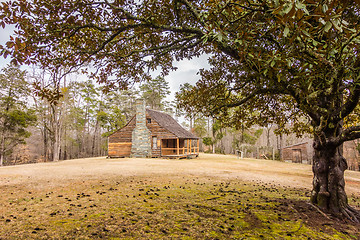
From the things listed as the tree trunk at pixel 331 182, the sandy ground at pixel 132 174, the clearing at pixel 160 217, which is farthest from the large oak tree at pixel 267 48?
the sandy ground at pixel 132 174

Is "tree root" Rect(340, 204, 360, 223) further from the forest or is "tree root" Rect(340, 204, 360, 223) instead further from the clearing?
the forest

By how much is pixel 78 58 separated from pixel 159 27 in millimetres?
2271

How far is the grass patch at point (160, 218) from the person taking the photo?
2951 millimetres

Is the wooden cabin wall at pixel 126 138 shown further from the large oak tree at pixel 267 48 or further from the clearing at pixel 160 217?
the clearing at pixel 160 217

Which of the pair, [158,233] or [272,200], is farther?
[272,200]

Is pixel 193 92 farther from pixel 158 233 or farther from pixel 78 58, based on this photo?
pixel 158 233

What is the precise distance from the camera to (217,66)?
6898mm

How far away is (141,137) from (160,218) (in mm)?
20041

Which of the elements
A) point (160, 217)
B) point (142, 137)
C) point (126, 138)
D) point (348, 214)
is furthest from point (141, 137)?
point (348, 214)

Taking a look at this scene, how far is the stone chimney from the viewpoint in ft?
75.2

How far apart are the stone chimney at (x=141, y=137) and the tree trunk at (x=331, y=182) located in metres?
19.9

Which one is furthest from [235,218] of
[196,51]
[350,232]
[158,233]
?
A: [196,51]

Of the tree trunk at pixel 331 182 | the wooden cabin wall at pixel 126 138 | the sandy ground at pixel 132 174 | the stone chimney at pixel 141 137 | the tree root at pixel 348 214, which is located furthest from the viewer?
the stone chimney at pixel 141 137

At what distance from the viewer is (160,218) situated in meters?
3.56
